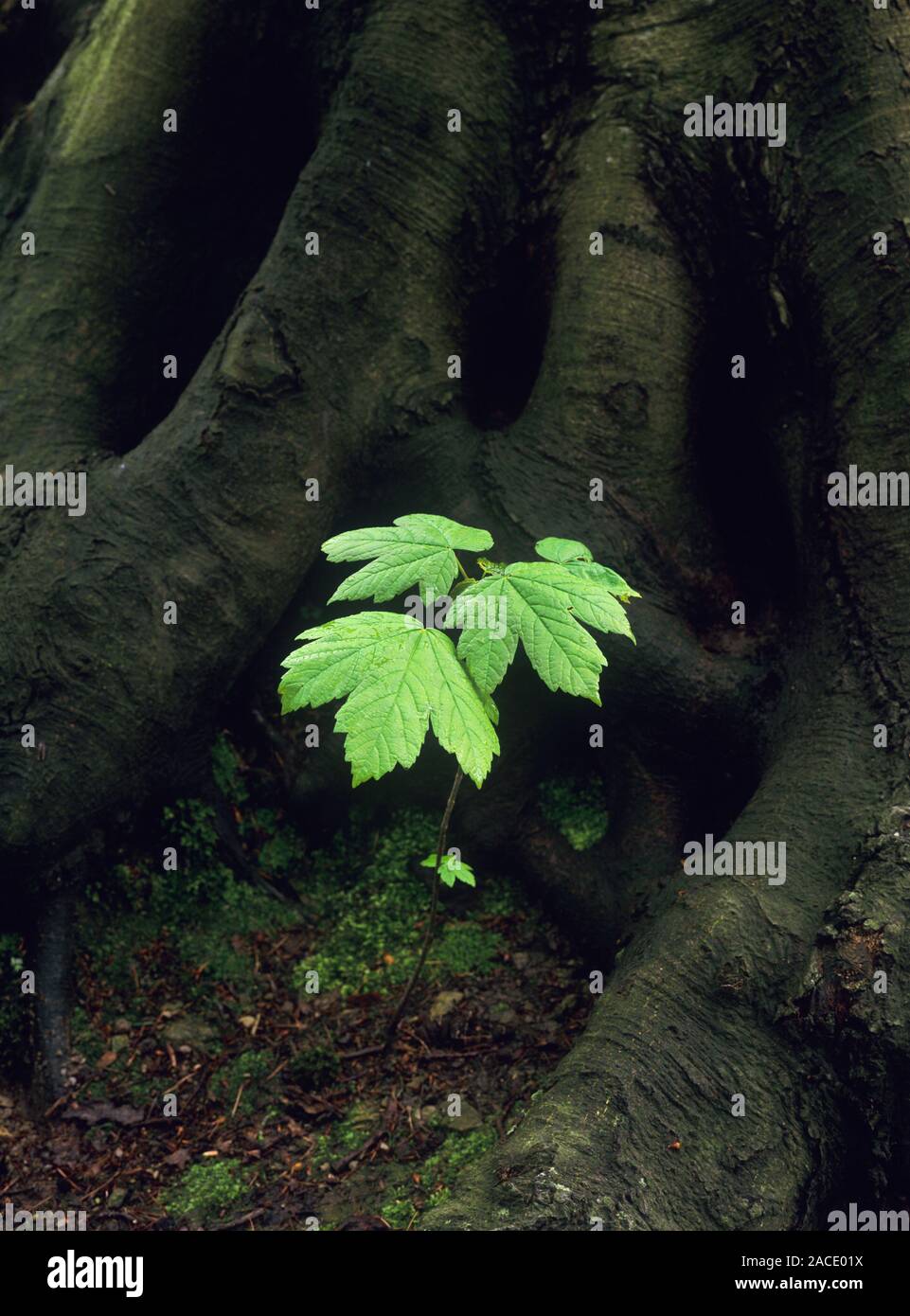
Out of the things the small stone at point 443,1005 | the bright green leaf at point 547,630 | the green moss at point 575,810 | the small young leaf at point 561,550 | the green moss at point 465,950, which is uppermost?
the small young leaf at point 561,550

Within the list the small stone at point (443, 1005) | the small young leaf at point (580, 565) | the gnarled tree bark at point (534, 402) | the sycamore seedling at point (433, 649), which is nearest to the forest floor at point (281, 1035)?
the small stone at point (443, 1005)

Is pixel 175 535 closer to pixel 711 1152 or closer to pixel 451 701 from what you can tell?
pixel 451 701

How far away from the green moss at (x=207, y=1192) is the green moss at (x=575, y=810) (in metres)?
1.60

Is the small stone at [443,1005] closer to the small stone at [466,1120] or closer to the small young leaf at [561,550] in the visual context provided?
the small stone at [466,1120]

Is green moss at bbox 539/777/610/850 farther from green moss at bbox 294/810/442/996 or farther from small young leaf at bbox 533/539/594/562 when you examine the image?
Result: small young leaf at bbox 533/539/594/562

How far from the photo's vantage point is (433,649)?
2057 millimetres

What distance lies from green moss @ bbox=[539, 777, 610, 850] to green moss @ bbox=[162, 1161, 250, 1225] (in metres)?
1.60

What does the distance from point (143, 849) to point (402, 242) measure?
248cm

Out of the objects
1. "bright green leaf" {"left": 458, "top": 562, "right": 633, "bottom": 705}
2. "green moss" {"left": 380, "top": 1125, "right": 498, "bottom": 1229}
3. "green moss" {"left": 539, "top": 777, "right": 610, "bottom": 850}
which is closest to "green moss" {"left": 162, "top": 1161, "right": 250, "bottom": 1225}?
"green moss" {"left": 380, "top": 1125, "right": 498, "bottom": 1229}

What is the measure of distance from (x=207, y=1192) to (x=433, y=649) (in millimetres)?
1919

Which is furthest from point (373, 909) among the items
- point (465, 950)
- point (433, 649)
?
point (433, 649)

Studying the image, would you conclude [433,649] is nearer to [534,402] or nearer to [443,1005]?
[443,1005]

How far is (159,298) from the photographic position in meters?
4.29

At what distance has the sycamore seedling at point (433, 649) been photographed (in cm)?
193
